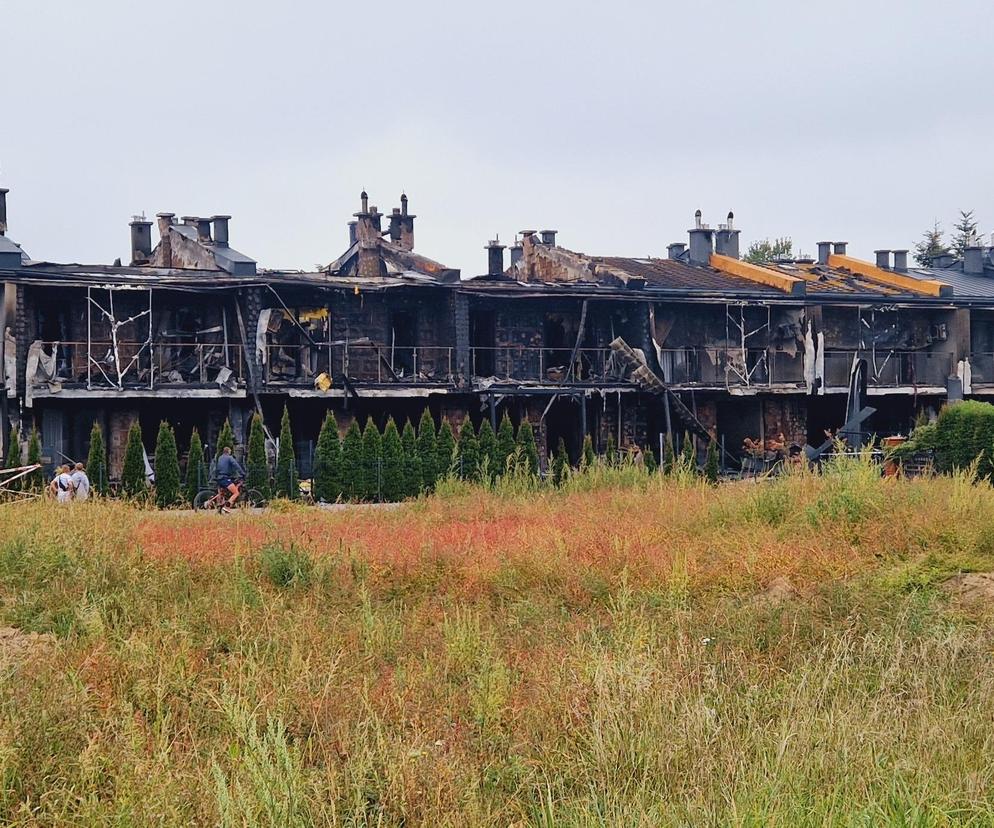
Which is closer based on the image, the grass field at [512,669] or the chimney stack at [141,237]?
the grass field at [512,669]

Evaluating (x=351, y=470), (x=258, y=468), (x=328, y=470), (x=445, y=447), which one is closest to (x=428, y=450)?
(x=445, y=447)

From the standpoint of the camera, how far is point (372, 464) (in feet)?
84.7

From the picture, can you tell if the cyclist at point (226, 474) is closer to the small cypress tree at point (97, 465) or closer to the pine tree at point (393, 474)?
the small cypress tree at point (97, 465)

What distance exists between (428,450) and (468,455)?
908 mm

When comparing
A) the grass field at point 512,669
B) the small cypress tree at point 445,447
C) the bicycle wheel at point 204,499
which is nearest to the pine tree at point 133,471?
the bicycle wheel at point 204,499

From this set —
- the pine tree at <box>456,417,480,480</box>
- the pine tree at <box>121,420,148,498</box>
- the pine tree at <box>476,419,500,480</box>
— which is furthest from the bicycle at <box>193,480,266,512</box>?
the pine tree at <box>476,419,500,480</box>

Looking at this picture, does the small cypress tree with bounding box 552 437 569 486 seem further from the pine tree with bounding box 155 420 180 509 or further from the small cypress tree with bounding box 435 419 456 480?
the pine tree with bounding box 155 420 180 509

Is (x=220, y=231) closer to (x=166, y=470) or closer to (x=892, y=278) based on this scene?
(x=166, y=470)

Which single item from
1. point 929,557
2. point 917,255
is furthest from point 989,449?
point 917,255

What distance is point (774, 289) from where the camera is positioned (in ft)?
117

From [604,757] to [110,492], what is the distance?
61.8 feet

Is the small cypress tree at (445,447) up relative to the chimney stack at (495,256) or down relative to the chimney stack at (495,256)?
down

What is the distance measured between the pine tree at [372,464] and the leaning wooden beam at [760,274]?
1459cm

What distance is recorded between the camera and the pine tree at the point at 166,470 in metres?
24.1
